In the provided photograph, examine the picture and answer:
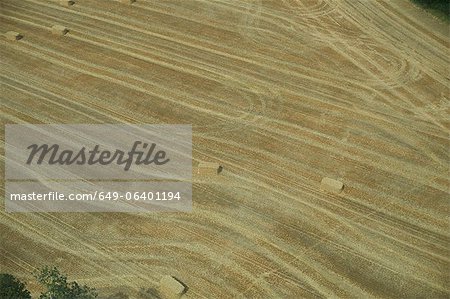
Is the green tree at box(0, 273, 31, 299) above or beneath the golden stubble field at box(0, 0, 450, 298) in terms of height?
beneath

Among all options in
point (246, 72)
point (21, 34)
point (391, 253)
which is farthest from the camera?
point (21, 34)

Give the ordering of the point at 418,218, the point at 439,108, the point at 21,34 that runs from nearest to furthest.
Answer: the point at 418,218, the point at 439,108, the point at 21,34

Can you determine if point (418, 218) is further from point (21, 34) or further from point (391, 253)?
point (21, 34)

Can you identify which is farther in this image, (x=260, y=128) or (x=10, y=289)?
(x=260, y=128)

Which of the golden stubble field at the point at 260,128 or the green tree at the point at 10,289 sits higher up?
the golden stubble field at the point at 260,128

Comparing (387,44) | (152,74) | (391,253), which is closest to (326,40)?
(387,44)

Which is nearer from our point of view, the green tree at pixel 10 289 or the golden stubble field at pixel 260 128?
the green tree at pixel 10 289

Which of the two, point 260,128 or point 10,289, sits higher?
point 260,128

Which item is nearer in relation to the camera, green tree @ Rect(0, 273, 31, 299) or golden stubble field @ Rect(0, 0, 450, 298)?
green tree @ Rect(0, 273, 31, 299)
